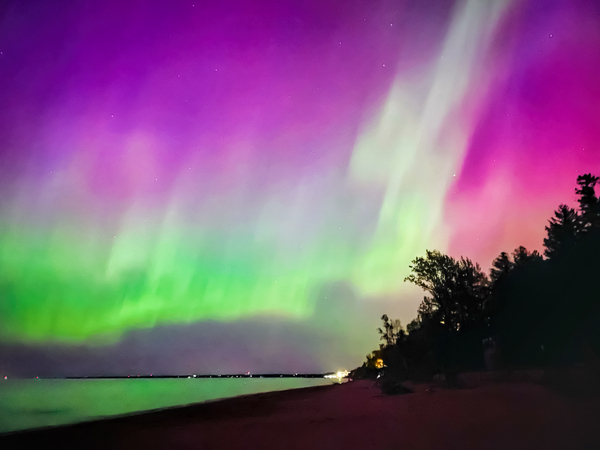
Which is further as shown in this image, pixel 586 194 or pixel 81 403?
pixel 81 403

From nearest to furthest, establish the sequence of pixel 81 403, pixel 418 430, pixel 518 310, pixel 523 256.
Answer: pixel 418 430 → pixel 518 310 → pixel 523 256 → pixel 81 403

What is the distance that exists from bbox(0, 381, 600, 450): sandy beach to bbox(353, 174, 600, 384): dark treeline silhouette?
5.43 m

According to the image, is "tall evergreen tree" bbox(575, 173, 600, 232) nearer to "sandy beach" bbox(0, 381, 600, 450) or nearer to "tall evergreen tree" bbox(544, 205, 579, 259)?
"tall evergreen tree" bbox(544, 205, 579, 259)

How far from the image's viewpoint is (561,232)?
116 feet

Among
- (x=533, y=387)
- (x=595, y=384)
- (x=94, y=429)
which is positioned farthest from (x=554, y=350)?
(x=94, y=429)

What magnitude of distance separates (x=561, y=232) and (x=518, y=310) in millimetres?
8965

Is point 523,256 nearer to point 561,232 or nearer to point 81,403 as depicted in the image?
point 561,232

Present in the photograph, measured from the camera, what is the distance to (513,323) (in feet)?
104

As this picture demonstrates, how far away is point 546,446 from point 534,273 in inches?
1013

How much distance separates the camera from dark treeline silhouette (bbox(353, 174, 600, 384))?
25.6 metres

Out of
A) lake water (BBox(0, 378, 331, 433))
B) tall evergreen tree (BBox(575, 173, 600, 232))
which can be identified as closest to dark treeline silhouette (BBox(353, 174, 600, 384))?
tall evergreen tree (BBox(575, 173, 600, 232))

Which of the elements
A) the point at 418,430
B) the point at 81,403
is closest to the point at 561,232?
the point at 418,430

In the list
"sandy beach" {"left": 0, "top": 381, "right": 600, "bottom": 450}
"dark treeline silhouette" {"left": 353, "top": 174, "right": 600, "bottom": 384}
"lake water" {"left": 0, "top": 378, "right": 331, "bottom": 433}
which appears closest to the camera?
"sandy beach" {"left": 0, "top": 381, "right": 600, "bottom": 450}

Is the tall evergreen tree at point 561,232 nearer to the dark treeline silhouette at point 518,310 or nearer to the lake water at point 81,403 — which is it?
the dark treeline silhouette at point 518,310
